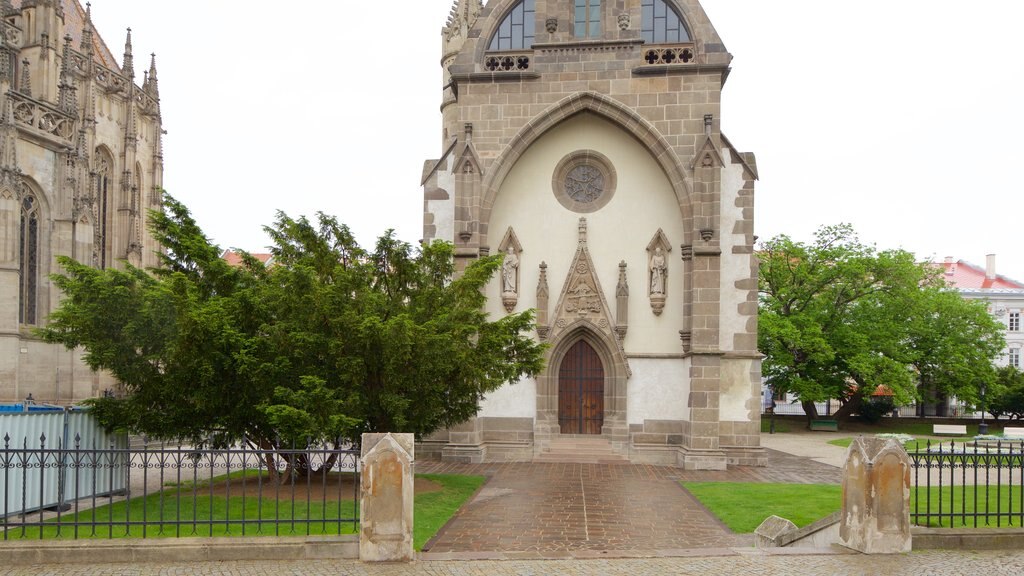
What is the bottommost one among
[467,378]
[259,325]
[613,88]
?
[467,378]

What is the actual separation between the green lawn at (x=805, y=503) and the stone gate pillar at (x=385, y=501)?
16.7 feet

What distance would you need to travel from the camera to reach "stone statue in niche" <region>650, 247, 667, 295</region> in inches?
821

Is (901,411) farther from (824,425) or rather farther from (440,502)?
(440,502)

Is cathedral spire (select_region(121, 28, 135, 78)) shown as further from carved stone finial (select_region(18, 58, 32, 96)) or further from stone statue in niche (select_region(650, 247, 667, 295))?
stone statue in niche (select_region(650, 247, 667, 295))

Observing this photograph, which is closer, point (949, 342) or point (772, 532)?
point (772, 532)

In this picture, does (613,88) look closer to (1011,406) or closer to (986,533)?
(986,533)

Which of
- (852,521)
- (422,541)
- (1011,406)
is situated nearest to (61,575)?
(422,541)

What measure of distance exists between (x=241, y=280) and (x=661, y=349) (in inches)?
437

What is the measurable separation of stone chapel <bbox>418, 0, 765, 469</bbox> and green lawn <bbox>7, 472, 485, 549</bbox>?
18.6ft

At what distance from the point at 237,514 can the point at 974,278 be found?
204 feet

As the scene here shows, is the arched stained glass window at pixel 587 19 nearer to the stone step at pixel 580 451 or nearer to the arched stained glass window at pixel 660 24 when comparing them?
the arched stained glass window at pixel 660 24

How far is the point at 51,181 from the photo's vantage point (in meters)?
30.1

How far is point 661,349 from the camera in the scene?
69.0 ft

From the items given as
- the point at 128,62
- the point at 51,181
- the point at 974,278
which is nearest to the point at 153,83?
the point at 128,62
